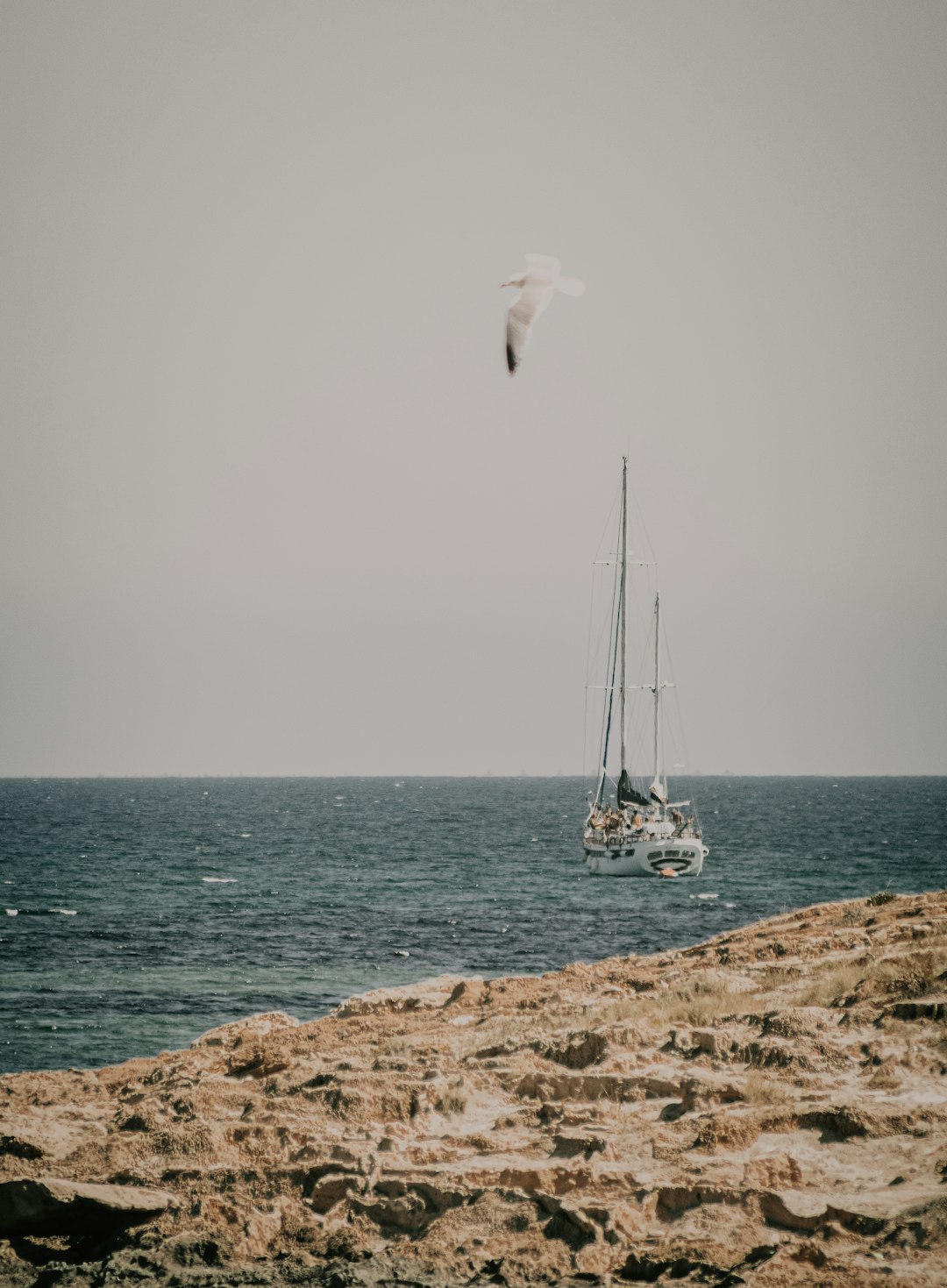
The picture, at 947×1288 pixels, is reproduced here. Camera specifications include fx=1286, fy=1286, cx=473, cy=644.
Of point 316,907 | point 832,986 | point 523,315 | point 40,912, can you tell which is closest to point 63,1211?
point 832,986

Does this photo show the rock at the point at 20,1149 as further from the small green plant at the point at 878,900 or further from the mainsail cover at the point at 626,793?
the mainsail cover at the point at 626,793

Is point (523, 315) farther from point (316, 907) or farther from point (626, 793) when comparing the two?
point (626, 793)

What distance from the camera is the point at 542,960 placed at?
129ft

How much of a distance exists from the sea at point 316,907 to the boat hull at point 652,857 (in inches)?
32.7

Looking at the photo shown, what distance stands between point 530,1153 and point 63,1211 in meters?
3.46

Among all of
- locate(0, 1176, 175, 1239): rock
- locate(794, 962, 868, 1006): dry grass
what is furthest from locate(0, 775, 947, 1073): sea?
locate(0, 1176, 175, 1239): rock

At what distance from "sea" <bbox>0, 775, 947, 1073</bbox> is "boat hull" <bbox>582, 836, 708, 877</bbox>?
2.73 feet

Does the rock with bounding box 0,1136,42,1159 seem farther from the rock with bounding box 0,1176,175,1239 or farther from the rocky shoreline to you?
the rock with bounding box 0,1176,175,1239

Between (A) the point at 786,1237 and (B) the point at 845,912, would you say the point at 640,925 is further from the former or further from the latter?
(A) the point at 786,1237

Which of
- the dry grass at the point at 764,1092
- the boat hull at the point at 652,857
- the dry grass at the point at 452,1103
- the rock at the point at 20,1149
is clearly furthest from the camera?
the boat hull at the point at 652,857

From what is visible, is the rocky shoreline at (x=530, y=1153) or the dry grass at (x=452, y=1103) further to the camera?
the dry grass at (x=452, y=1103)

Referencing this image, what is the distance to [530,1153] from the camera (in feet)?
32.5

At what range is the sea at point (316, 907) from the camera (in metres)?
32.4

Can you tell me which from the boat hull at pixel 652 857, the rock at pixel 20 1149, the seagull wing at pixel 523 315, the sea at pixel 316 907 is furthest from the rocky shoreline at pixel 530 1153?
the boat hull at pixel 652 857
